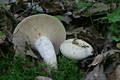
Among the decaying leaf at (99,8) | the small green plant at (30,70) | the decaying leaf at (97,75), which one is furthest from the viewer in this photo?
the decaying leaf at (99,8)

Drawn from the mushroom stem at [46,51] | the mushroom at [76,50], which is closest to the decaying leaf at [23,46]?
the mushroom stem at [46,51]

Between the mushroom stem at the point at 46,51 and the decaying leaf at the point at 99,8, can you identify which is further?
the decaying leaf at the point at 99,8

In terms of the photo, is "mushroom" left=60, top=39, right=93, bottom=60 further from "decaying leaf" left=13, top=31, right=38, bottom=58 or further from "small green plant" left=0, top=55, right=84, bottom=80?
"decaying leaf" left=13, top=31, right=38, bottom=58

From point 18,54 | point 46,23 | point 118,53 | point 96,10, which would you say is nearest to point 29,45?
point 18,54

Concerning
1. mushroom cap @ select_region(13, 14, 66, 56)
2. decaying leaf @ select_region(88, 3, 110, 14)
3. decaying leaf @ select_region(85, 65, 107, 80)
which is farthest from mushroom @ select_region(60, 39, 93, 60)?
decaying leaf @ select_region(88, 3, 110, 14)

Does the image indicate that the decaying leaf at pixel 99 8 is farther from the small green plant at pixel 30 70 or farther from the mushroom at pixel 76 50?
the small green plant at pixel 30 70

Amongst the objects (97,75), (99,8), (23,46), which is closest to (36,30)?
(23,46)

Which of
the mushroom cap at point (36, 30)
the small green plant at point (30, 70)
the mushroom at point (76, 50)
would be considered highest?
the mushroom cap at point (36, 30)

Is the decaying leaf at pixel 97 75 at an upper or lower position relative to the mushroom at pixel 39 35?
lower
